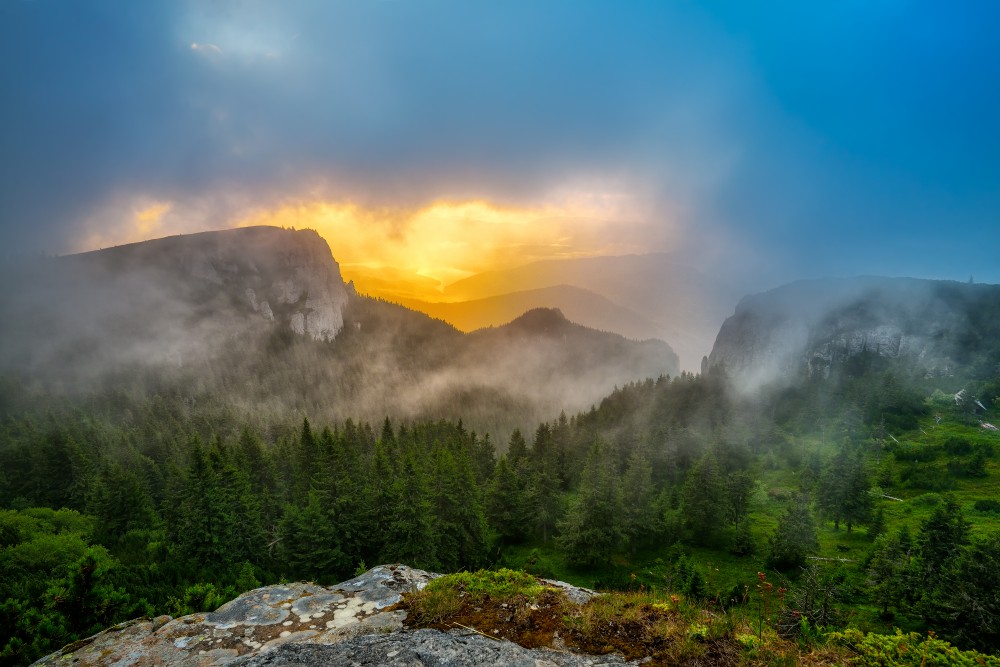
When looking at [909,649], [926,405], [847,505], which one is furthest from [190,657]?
[926,405]

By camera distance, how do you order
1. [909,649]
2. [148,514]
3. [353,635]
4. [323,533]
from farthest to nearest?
1. [148,514]
2. [323,533]
3. [353,635]
4. [909,649]

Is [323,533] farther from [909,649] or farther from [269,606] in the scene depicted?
[909,649]

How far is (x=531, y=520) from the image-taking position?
2322 inches

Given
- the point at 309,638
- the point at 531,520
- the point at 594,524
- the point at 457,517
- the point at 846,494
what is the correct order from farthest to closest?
the point at 531,520
the point at 846,494
the point at 594,524
the point at 457,517
the point at 309,638

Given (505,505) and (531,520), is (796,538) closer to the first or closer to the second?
(531,520)

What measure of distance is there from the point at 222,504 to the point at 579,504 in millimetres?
34955

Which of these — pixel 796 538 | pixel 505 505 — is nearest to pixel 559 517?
pixel 505 505

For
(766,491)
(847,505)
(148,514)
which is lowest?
(766,491)

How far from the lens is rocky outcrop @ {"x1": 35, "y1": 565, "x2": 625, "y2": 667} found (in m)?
6.08

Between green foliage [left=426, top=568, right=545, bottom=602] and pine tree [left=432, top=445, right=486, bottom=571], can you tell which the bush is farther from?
green foliage [left=426, top=568, right=545, bottom=602]

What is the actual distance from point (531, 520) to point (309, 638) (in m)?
56.2

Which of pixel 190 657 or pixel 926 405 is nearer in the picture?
pixel 190 657

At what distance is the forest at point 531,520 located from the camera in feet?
68.7

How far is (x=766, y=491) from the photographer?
76.4 m
